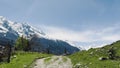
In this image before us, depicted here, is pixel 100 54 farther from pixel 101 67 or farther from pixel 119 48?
pixel 101 67


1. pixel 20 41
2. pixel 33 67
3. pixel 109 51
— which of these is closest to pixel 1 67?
pixel 33 67

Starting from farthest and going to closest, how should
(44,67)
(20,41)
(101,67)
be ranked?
(20,41)
(44,67)
(101,67)

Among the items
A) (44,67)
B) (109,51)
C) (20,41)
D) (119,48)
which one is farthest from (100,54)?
(20,41)

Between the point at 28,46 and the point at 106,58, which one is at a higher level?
the point at 28,46

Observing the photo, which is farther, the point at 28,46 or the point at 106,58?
the point at 28,46

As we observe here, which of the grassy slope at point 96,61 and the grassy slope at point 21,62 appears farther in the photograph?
the grassy slope at point 21,62

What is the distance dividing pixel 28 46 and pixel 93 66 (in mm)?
121096

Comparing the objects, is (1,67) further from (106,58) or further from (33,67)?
(106,58)

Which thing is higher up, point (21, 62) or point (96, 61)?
point (21, 62)

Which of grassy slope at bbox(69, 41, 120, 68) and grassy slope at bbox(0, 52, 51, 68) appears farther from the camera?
grassy slope at bbox(0, 52, 51, 68)

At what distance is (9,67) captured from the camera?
65000mm

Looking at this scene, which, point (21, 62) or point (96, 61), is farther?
point (21, 62)

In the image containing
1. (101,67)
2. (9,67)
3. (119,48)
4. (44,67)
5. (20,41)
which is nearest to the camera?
(101,67)

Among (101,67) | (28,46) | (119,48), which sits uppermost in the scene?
(28,46)
